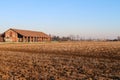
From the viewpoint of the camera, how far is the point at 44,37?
325 feet

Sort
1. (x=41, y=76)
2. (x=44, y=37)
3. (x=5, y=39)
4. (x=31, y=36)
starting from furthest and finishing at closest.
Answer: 1. (x=44, y=37)
2. (x=31, y=36)
3. (x=5, y=39)
4. (x=41, y=76)

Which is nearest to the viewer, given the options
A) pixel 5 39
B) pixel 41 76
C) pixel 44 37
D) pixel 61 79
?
pixel 61 79

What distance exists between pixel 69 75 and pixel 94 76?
4.03 ft

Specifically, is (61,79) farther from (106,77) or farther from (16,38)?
(16,38)

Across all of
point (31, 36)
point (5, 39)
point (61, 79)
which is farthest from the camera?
point (31, 36)

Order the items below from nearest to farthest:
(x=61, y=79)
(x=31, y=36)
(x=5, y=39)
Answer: (x=61, y=79) < (x=5, y=39) < (x=31, y=36)

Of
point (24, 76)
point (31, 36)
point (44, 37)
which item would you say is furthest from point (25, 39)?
point (24, 76)

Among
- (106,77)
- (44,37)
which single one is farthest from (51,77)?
(44,37)

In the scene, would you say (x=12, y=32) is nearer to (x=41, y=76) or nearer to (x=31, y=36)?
(x=31, y=36)

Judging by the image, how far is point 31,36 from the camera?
286 ft

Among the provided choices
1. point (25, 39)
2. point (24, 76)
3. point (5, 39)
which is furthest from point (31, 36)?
point (24, 76)

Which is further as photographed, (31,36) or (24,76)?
(31,36)

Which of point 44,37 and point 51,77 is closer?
point 51,77

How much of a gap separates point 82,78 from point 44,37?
8895 cm
